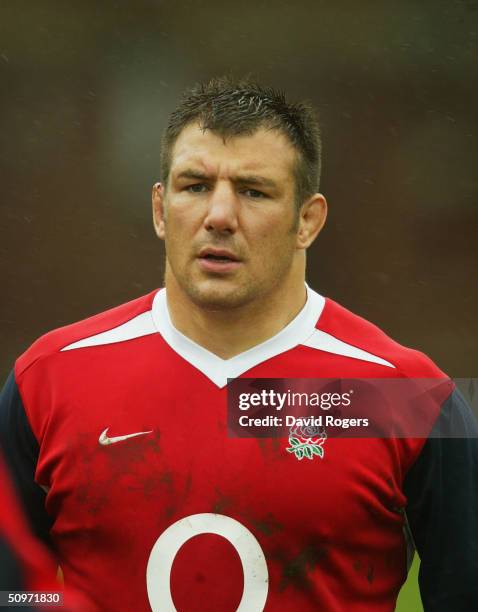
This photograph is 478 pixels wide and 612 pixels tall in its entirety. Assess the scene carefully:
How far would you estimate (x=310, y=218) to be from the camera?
2785 millimetres

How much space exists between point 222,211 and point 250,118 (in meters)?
0.28

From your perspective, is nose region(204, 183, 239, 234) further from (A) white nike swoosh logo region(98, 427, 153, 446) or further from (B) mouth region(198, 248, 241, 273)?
(A) white nike swoosh logo region(98, 427, 153, 446)

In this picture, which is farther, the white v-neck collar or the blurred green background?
the blurred green background

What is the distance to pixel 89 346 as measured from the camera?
2.81 m

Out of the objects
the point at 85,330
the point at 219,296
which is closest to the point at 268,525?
the point at 219,296

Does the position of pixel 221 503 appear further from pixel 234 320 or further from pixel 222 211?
pixel 222 211

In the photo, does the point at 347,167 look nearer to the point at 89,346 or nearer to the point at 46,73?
the point at 46,73

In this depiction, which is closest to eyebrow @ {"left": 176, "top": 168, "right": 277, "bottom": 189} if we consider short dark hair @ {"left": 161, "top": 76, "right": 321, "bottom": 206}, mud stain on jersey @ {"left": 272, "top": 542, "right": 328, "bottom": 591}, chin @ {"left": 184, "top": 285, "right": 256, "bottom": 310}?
short dark hair @ {"left": 161, "top": 76, "right": 321, "bottom": 206}

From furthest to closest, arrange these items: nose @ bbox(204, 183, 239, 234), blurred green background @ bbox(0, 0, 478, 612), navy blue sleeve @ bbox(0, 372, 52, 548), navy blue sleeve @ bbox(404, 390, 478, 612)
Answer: blurred green background @ bbox(0, 0, 478, 612), navy blue sleeve @ bbox(0, 372, 52, 548), navy blue sleeve @ bbox(404, 390, 478, 612), nose @ bbox(204, 183, 239, 234)

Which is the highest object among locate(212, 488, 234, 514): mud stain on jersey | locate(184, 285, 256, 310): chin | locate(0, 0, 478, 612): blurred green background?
locate(0, 0, 478, 612): blurred green background

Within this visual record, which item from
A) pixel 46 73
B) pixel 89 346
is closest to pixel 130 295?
pixel 46 73

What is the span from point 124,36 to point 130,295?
270 centimetres

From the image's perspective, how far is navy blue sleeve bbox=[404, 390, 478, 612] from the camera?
260 cm

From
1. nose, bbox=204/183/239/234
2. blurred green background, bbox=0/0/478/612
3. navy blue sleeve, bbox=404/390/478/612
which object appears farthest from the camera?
blurred green background, bbox=0/0/478/612
